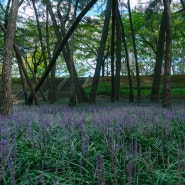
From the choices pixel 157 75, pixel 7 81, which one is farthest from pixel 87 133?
pixel 157 75

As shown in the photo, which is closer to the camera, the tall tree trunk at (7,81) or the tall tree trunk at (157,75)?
the tall tree trunk at (7,81)

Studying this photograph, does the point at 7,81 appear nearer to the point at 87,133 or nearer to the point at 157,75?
the point at 87,133

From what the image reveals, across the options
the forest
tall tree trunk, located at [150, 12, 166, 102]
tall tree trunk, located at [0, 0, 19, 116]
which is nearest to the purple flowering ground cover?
the forest

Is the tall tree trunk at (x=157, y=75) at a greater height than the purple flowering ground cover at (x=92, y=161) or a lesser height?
greater

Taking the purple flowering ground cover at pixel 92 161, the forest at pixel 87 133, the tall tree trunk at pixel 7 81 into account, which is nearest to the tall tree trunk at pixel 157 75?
the forest at pixel 87 133

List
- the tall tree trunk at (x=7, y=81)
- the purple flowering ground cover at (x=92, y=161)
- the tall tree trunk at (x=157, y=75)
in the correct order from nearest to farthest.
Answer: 1. the purple flowering ground cover at (x=92, y=161)
2. the tall tree trunk at (x=7, y=81)
3. the tall tree trunk at (x=157, y=75)

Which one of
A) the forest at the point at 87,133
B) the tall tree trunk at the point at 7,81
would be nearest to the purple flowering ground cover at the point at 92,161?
the forest at the point at 87,133

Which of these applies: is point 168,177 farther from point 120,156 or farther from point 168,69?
point 168,69

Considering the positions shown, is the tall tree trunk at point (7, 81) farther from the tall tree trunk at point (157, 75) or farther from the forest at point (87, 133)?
the tall tree trunk at point (157, 75)

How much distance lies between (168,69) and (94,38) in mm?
24039

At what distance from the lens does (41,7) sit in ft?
60.7

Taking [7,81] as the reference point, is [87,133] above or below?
below

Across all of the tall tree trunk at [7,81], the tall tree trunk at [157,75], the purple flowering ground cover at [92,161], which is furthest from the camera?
the tall tree trunk at [157,75]

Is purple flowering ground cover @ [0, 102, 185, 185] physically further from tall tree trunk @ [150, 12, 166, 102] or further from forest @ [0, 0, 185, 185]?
tall tree trunk @ [150, 12, 166, 102]
